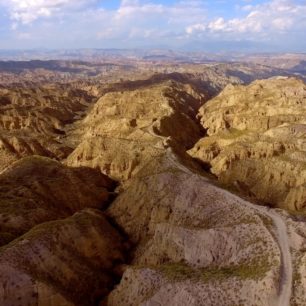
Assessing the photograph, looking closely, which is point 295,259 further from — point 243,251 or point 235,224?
point 235,224

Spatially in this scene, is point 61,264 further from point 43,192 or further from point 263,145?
point 263,145

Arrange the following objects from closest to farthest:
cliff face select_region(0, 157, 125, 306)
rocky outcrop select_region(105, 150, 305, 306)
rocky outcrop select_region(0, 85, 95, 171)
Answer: rocky outcrop select_region(105, 150, 305, 306)
cliff face select_region(0, 157, 125, 306)
rocky outcrop select_region(0, 85, 95, 171)

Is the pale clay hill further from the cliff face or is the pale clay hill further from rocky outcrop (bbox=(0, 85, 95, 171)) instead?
rocky outcrop (bbox=(0, 85, 95, 171))

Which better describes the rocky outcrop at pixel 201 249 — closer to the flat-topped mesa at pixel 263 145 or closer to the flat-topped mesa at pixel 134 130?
the flat-topped mesa at pixel 263 145

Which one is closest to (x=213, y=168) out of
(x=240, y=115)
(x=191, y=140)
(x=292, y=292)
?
(x=191, y=140)

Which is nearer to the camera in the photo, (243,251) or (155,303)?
(155,303)

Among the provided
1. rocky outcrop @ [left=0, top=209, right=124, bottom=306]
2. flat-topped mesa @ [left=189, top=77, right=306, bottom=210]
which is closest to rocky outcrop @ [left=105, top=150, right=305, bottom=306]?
rocky outcrop @ [left=0, top=209, right=124, bottom=306]
